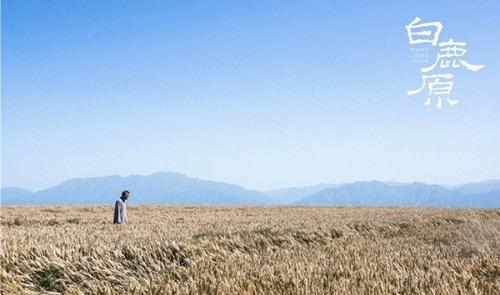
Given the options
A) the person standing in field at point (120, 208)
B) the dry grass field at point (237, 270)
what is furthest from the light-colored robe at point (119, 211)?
the dry grass field at point (237, 270)

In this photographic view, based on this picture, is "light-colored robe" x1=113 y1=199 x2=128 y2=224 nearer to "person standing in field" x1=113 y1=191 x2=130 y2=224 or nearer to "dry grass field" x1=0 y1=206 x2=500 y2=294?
"person standing in field" x1=113 y1=191 x2=130 y2=224

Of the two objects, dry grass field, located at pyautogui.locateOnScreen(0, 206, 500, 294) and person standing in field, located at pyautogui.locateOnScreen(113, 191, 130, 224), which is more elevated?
person standing in field, located at pyautogui.locateOnScreen(113, 191, 130, 224)

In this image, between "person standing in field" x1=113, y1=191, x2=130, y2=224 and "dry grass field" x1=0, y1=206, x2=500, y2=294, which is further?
"person standing in field" x1=113, y1=191, x2=130, y2=224

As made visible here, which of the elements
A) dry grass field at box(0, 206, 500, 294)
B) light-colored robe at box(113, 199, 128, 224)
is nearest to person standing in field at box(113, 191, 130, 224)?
light-colored robe at box(113, 199, 128, 224)

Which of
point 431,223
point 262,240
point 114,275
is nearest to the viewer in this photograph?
point 114,275

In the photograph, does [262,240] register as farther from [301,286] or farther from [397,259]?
[301,286]

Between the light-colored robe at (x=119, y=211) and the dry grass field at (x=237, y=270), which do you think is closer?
the dry grass field at (x=237, y=270)

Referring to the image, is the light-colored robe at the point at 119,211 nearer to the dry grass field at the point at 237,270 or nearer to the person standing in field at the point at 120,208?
the person standing in field at the point at 120,208

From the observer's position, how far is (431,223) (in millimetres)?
18125

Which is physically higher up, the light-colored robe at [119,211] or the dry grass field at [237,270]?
the light-colored robe at [119,211]

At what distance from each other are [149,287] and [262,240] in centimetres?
539

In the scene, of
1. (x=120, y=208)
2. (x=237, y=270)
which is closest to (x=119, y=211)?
(x=120, y=208)

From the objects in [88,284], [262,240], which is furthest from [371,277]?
[262,240]

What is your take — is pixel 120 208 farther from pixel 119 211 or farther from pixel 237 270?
pixel 237 270
